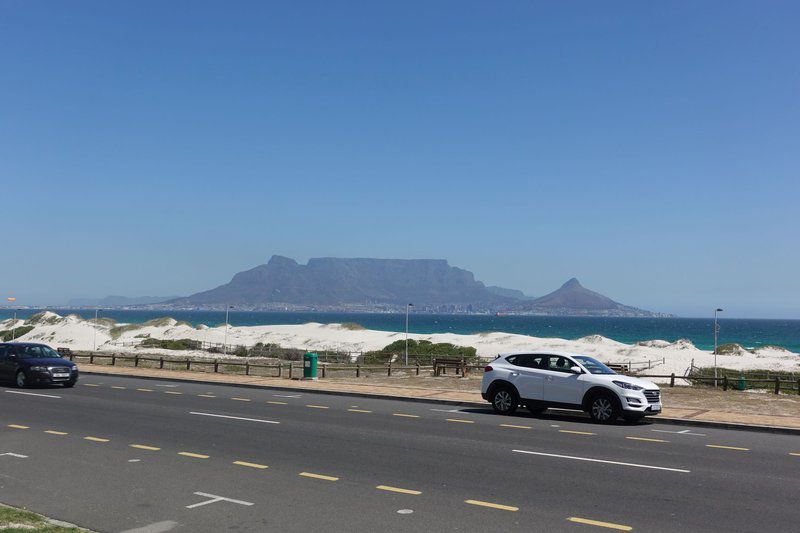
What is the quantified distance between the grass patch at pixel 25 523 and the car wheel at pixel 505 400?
13288 millimetres

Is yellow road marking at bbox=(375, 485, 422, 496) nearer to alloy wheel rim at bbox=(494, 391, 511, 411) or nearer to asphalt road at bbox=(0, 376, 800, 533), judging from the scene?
asphalt road at bbox=(0, 376, 800, 533)

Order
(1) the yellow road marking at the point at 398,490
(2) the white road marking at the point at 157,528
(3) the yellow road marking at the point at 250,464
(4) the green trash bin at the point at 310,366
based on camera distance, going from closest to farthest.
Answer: (2) the white road marking at the point at 157,528 → (1) the yellow road marking at the point at 398,490 → (3) the yellow road marking at the point at 250,464 → (4) the green trash bin at the point at 310,366

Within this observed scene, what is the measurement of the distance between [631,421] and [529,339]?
2726 inches

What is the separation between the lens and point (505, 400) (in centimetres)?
1973

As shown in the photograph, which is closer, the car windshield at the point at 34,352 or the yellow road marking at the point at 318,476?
the yellow road marking at the point at 318,476

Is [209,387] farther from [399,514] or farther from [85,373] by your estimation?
[399,514]

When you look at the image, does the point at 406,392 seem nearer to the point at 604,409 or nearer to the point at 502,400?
the point at 502,400

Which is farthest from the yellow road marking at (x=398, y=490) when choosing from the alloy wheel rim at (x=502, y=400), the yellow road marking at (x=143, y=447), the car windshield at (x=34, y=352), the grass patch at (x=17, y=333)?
the grass patch at (x=17, y=333)

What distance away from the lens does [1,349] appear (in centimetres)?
2827

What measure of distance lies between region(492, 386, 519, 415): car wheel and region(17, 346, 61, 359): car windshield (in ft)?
58.2

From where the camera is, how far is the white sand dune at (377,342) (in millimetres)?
68750

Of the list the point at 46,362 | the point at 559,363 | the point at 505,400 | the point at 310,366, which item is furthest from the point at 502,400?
the point at 46,362

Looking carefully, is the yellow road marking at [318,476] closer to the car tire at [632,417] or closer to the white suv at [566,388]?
the white suv at [566,388]

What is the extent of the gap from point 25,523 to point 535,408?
1405cm
